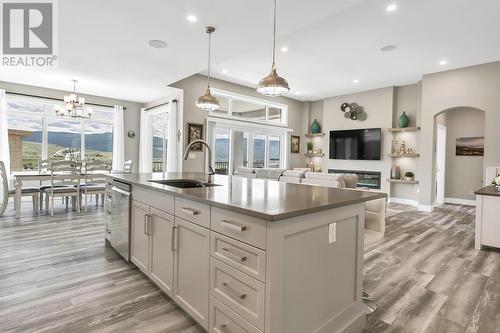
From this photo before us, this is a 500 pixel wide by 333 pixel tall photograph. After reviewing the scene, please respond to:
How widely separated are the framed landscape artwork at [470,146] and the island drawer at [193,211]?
8149 mm

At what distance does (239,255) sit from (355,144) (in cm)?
760

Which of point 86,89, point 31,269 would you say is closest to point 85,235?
point 31,269

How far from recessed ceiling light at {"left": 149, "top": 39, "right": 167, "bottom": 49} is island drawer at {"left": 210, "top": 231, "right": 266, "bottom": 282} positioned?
3.39m

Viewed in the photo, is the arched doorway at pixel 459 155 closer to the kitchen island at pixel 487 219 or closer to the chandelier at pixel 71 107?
the kitchen island at pixel 487 219

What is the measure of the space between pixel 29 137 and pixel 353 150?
889 cm

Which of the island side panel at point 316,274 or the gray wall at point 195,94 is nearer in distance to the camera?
the island side panel at point 316,274

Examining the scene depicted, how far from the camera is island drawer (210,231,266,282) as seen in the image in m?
1.31

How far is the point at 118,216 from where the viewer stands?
9.61 ft

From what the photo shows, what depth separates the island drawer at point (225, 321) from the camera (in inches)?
55.0

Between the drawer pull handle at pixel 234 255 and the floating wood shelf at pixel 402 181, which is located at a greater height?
the floating wood shelf at pixel 402 181

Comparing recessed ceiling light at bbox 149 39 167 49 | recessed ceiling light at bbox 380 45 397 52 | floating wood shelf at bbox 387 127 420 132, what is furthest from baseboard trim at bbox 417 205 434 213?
recessed ceiling light at bbox 149 39 167 49

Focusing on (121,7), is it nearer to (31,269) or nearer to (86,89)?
(31,269)

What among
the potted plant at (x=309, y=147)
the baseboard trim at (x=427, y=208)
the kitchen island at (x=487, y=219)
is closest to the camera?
the kitchen island at (x=487, y=219)

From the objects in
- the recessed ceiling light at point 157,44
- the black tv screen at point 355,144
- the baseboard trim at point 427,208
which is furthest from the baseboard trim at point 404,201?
the recessed ceiling light at point 157,44
